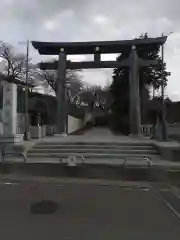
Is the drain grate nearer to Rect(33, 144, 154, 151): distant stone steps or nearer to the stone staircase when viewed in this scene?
the stone staircase

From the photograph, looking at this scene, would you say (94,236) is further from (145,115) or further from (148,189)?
(145,115)

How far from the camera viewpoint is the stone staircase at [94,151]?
58.6 feet

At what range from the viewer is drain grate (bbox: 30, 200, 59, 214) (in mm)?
7968

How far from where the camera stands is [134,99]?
28.2 m

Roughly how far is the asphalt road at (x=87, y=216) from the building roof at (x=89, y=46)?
60.9 feet

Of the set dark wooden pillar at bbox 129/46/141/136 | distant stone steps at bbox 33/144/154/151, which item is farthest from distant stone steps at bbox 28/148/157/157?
dark wooden pillar at bbox 129/46/141/136

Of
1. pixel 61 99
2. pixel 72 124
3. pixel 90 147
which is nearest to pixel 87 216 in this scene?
pixel 90 147

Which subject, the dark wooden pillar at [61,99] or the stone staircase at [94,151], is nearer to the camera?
the stone staircase at [94,151]

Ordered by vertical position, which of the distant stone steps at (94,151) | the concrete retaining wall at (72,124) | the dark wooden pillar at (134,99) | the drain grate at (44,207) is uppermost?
the dark wooden pillar at (134,99)

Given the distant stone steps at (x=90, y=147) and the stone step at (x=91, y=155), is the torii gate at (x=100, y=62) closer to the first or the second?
the distant stone steps at (x=90, y=147)

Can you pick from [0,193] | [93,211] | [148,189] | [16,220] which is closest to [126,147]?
[148,189]

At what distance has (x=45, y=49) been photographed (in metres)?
29.5

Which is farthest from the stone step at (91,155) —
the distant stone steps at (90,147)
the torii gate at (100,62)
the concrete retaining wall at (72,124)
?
the concrete retaining wall at (72,124)

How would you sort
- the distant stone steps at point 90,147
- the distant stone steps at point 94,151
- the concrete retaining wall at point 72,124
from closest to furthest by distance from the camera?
the distant stone steps at point 94,151 → the distant stone steps at point 90,147 → the concrete retaining wall at point 72,124
